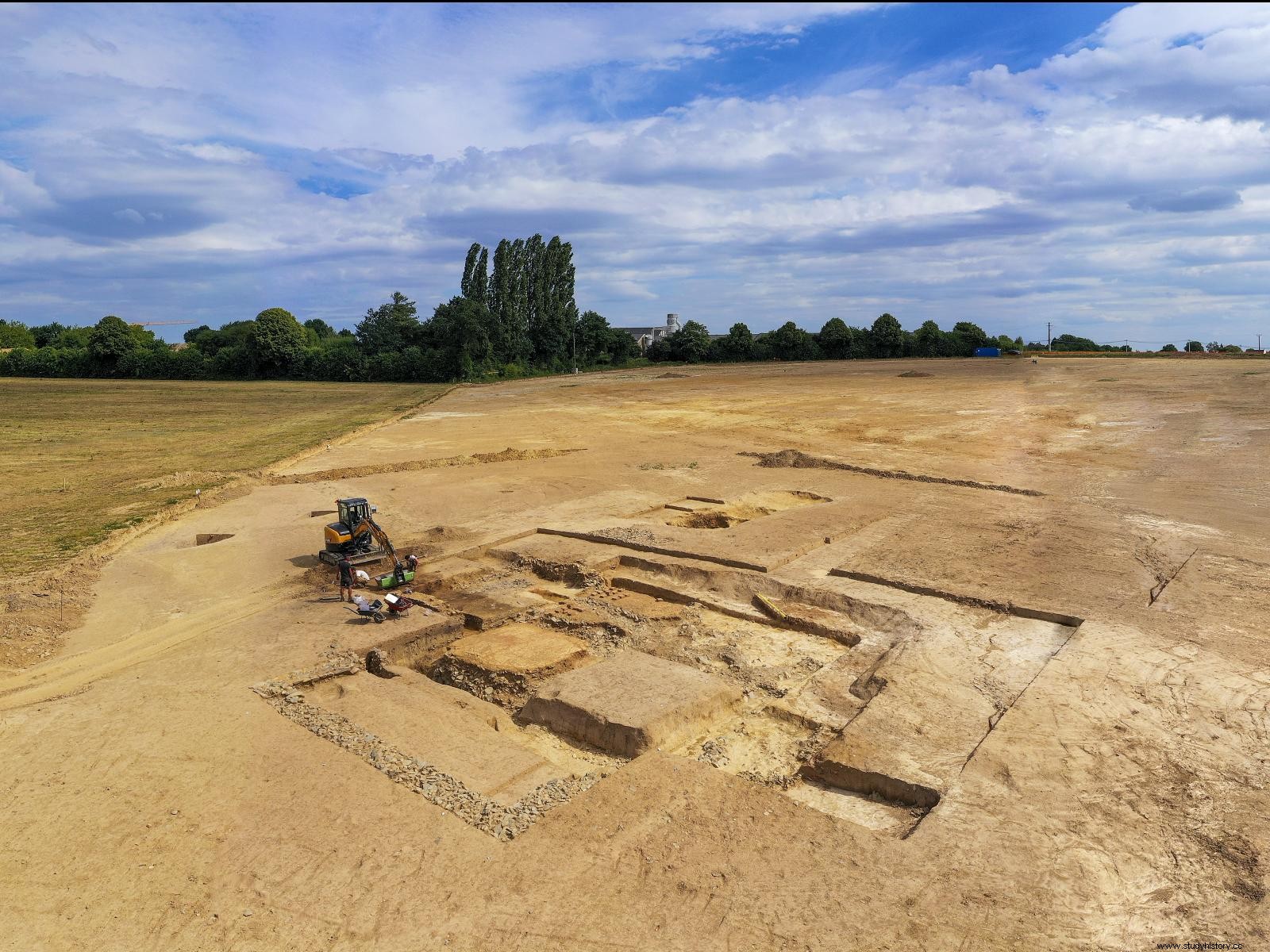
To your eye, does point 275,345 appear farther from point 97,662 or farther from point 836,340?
point 97,662

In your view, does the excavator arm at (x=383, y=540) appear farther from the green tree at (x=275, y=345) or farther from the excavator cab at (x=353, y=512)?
the green tree at (x=275, y=345)

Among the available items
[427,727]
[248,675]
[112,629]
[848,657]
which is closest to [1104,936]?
[848,657]

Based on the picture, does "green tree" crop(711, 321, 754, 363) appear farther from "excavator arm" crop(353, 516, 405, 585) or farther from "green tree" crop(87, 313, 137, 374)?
"excavator arm" crop(353, 516, 405, 585)

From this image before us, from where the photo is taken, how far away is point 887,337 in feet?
183

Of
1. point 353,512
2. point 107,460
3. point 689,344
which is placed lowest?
point 107,460

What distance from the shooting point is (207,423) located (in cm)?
2767

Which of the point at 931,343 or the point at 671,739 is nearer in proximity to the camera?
the point at 671,739

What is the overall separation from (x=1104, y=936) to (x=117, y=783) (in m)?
5.73

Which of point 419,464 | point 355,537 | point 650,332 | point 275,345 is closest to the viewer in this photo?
point 355,537

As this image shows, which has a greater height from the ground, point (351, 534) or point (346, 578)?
point (351, 534)

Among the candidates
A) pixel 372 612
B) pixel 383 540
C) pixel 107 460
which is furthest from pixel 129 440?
pixel 372 612

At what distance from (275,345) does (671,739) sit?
52.0 meters

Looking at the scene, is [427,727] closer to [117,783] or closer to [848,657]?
[117,783]

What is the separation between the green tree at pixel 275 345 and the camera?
51.1 metres
